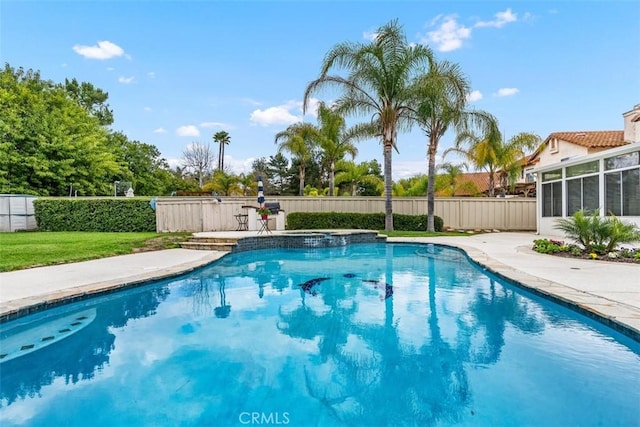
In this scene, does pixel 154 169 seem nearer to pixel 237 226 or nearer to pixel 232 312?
pixel 237 226

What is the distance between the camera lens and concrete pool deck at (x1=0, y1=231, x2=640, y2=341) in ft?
12.9

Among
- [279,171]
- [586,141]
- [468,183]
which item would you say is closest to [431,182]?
[468,183]

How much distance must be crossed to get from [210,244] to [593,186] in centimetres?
1228

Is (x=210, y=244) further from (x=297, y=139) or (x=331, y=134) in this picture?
(x=297, y=139)

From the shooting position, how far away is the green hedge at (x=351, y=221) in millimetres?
14438

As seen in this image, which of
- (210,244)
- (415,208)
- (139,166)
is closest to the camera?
(210,244)

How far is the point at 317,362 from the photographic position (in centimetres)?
317

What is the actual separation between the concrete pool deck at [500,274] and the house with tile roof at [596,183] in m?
3.43

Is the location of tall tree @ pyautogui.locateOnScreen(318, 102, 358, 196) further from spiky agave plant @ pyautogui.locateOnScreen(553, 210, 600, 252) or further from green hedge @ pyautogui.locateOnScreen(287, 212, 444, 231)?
spiky agave plant @ pyautogui.locateOnScreen(553, 210, 600, 252)

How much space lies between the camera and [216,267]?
7777 millimetres

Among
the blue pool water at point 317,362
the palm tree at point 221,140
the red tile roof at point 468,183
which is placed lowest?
the blue pool water at point 317,362

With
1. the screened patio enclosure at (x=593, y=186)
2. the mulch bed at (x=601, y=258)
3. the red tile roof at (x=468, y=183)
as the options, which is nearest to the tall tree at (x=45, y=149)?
the red tile roof at (x=468, y=183)

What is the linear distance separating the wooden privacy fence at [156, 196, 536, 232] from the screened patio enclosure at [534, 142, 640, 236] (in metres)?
2.10

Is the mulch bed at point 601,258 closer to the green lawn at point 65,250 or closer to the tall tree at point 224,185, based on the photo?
the green lawn at point 65,250
